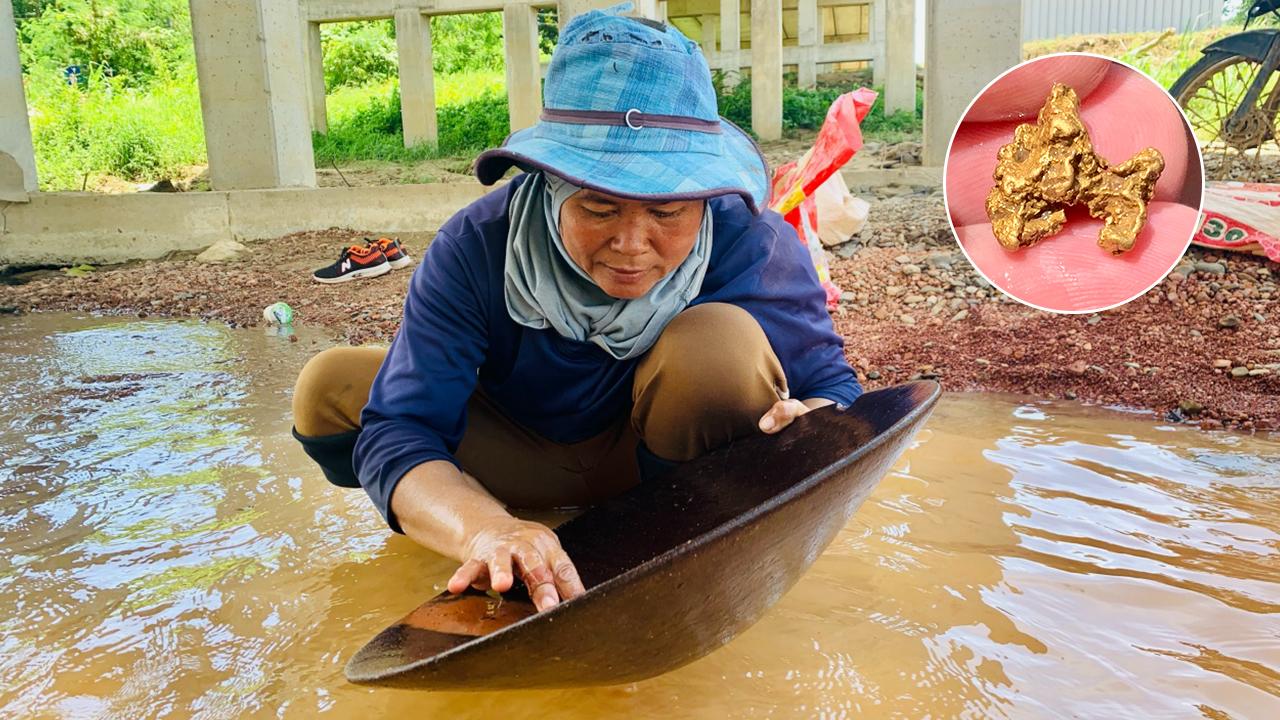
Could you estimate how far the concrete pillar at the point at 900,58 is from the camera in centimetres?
1473

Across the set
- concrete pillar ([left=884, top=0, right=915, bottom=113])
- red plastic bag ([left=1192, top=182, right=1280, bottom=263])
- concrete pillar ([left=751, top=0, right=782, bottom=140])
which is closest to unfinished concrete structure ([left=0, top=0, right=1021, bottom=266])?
red plastic bag ([left=1192, top=182, right=1280, bottom=263])

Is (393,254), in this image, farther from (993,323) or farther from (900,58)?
(900,58)

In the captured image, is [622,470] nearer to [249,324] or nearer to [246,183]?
[249,324]

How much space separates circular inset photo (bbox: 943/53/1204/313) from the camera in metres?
3.33

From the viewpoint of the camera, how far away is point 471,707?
1421 mm

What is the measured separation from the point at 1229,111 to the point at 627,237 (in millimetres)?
5411

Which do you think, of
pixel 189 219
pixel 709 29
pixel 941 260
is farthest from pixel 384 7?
pixel 941 260

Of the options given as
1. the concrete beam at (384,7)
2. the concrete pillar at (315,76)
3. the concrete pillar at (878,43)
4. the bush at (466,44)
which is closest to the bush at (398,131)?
the concrete pillar at (315,76)

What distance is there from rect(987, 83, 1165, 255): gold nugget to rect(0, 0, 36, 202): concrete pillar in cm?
751

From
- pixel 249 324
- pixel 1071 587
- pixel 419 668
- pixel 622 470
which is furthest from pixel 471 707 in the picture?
pixel 249 324

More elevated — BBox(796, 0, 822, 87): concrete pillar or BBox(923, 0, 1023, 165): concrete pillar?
BBox(796, 0, 822, 87): concrete pillar

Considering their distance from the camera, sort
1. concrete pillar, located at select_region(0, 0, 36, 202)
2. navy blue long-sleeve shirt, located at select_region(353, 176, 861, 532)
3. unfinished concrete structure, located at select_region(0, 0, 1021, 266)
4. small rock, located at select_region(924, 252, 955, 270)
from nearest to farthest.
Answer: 1. navy blue long-sleeve shirt, located at select_region(353, 176, 861, 532)
2. small rock, located at select_region(924, 252, 955, 270)
3. unfinished concrete structure, located at select_region(0, 0, 1021, 266)
4. concrete pillar, located at select_region(0, 0, 36, 202)

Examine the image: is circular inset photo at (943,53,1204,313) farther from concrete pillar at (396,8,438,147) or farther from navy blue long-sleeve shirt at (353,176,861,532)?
concrete pillar at (396,8,438,147)

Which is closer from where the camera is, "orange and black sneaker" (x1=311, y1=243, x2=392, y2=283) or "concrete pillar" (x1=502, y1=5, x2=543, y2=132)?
"orange and black sneaker" (x1=311, y1=243, x2=392, y2=283)
